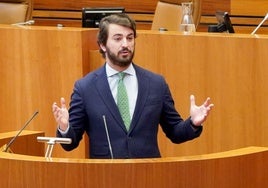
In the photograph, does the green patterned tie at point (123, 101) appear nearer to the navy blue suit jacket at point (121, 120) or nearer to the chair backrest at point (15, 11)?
the navy blue suit jacket at point (121, 120)

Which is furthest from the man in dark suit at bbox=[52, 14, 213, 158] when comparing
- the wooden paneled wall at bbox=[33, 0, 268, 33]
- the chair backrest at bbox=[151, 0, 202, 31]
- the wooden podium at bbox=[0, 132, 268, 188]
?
the wooden paneled wall at bbox=[33, 0, 268, 33]

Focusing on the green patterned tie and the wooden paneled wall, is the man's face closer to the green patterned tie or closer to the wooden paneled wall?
the green patterned tie

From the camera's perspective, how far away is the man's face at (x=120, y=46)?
3635mm

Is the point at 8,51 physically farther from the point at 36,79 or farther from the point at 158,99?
the point at 158,99

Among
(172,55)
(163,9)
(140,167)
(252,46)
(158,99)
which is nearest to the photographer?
(140,167)

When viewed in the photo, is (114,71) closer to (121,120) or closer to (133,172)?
(121,120)

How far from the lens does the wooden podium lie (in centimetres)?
276

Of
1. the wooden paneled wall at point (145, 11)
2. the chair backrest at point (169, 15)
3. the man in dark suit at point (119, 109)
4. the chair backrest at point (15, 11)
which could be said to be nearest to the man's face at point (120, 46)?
the man in dark suit at point (119, 109)

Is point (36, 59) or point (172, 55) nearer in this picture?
point (172, 55)

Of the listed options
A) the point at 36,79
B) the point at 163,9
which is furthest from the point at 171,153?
the point at 163,9

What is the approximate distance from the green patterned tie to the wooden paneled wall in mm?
3602

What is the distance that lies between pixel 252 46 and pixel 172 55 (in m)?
0.49

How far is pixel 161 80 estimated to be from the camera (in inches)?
146

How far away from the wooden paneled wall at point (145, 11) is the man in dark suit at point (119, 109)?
11.7 ft
